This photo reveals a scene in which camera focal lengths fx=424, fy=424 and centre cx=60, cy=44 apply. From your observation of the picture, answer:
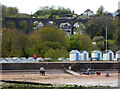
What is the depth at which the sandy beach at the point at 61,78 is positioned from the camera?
28109mm

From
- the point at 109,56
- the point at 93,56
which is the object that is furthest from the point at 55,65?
the point at 109,56

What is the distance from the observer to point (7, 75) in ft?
108

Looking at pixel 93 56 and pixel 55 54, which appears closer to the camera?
pixel 93 56

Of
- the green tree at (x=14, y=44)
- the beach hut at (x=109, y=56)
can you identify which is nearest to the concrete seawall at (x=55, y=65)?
the beach hut at (x=109, y=56)

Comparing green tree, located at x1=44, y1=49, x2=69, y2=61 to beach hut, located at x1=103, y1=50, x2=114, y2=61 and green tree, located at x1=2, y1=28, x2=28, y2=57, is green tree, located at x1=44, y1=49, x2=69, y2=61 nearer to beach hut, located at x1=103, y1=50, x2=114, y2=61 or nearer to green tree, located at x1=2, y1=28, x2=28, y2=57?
green tree, located at x1=2, y1=28, x2=28, y2=57

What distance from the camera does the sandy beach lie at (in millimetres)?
28109

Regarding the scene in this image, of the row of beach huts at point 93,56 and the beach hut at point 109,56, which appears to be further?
the beach hut at point 109,56

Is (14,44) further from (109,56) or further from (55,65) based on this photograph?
(55,65)

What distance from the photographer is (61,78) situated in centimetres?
3055

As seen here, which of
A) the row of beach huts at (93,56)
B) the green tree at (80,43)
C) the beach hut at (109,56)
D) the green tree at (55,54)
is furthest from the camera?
the green tree at (80,43)

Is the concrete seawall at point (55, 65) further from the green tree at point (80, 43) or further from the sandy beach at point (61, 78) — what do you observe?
the green tree at point (80, 43)

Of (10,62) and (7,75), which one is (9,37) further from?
(7,75)

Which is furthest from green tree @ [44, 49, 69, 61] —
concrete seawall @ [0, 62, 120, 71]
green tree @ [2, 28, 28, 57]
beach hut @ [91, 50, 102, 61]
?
concrete seawall @ [0, 62, 120, 71]

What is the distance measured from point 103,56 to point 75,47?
12881 millimetres
